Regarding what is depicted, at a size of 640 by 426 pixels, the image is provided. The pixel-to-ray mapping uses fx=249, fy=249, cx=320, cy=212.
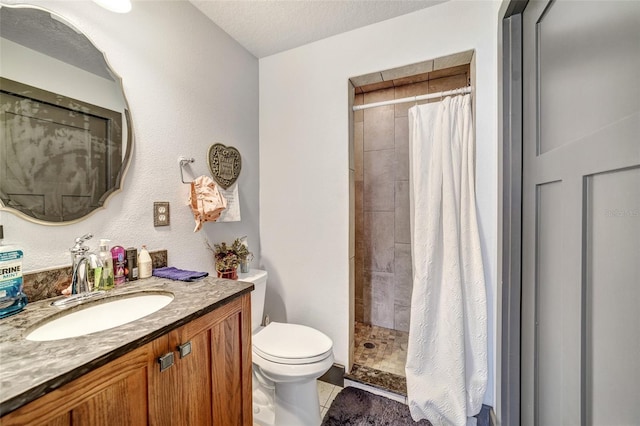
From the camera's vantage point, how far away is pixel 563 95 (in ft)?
2.53

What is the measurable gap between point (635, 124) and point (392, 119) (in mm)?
1879

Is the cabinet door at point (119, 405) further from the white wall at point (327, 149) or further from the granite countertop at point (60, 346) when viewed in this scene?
the white wall at point (327, 149)

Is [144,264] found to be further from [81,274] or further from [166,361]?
[166,361]

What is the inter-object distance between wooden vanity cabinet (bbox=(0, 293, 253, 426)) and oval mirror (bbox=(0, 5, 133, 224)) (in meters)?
0.72

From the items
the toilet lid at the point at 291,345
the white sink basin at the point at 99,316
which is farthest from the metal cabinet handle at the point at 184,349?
the toilet lid at the point at 291,345

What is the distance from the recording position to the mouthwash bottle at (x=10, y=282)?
736mm

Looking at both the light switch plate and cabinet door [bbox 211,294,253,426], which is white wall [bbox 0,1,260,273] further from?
cabinet door [bbox 211,294,253,426]

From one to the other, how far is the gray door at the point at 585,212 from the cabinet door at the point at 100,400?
1.12 metres

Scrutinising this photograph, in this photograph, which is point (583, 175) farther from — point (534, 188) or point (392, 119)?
point (392, 119)

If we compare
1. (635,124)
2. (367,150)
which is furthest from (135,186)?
(367,150)

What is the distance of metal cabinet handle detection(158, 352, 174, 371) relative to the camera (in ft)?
2.23

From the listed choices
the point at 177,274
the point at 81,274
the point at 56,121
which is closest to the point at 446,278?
the point at 177,274

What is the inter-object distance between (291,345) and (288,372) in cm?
15

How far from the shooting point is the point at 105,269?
101 cm
